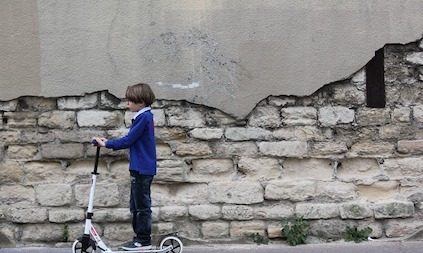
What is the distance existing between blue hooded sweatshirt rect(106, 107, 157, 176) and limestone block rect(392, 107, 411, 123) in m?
2.25

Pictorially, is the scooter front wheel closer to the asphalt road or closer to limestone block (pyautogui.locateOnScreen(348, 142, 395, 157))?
the asphalt road

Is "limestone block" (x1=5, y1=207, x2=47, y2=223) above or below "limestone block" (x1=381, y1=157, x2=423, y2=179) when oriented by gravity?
below

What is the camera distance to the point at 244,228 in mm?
5480

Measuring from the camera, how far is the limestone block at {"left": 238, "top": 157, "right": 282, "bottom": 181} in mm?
5469

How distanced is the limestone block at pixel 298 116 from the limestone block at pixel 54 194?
2.03 m

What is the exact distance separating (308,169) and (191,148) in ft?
3.55

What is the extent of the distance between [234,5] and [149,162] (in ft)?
5.41

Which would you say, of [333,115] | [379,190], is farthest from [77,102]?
[379,190]

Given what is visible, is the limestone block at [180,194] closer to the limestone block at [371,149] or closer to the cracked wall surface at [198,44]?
the cracked wall surface at [198,44]

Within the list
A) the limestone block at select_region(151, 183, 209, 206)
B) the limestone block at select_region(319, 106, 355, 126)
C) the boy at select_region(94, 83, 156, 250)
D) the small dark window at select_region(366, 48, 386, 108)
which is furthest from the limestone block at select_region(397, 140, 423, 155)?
the boy at select_region(94, 83, 156, 250)

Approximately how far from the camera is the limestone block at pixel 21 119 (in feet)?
17.8

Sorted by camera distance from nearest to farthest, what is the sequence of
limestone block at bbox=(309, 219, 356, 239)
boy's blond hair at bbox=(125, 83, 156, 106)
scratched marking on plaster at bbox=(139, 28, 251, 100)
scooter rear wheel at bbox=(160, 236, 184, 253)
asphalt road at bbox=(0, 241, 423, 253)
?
boy's blond hair at bbox=(125, 83, 156, 106)
scooter rear wheel at bbox=(160, 236, 184, 253)
asphalt road at bbox=(0, 241, 423, 253)
scratched marking on plaster at bbox=(139, 28, 251, 100)
limestone block at bbox=(309, 219, 356, 239)

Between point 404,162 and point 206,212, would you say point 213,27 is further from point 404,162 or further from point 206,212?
point 404,162

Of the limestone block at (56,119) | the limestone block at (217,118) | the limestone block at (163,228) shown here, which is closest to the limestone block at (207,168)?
the limestone block at (217,118)
